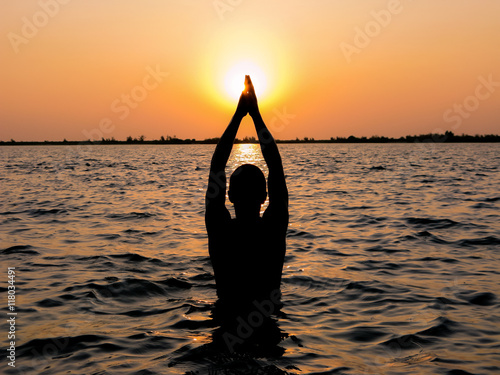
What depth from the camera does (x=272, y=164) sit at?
4.77 metres

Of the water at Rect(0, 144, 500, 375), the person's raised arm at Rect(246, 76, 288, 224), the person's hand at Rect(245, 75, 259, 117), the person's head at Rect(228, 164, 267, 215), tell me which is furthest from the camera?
the water at Rect(0, 144, 500, 375)

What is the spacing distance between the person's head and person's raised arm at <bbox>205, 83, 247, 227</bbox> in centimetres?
12

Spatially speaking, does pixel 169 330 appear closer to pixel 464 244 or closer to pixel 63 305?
pixel 63 305

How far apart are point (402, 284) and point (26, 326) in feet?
19.0

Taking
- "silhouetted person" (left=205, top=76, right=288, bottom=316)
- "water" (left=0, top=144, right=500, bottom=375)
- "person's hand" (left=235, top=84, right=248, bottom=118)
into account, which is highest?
"person's hand" (left=235, top=84, right=248, bottom=118)

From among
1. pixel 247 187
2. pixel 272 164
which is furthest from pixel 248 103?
pixel 247 187

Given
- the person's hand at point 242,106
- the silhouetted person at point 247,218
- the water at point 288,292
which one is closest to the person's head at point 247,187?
the silhouetted person at point 247,218

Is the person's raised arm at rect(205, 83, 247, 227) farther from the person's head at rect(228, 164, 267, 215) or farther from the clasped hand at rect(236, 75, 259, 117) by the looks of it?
the person's head at rect(228, 164, 267, 215)

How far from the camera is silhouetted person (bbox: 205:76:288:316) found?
15.5 feet

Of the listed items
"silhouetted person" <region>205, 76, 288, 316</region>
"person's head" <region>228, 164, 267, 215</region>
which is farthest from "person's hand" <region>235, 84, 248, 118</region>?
"person's head" <region>228, 164, 267, 215</region>

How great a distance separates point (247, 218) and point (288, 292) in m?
3.36

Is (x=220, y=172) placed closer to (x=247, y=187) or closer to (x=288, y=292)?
(x=247, y=187)

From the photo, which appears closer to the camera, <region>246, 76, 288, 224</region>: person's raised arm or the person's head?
the person's head

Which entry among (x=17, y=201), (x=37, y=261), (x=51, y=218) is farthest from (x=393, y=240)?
(x=17, y=201)
